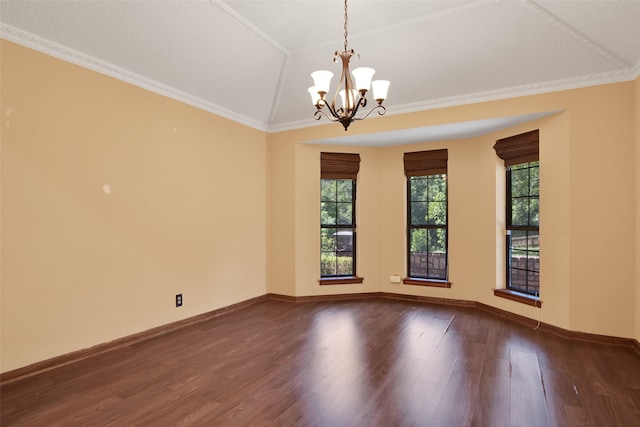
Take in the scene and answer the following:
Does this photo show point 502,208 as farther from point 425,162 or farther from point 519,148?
point 425,162

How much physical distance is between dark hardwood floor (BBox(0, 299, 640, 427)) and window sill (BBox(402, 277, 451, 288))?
108 cm

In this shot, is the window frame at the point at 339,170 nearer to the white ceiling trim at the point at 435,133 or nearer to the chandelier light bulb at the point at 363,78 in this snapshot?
the white ceiling trim at the point at 435,133

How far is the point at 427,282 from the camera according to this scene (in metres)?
5.18

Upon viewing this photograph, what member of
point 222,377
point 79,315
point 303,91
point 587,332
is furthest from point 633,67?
point 79,315

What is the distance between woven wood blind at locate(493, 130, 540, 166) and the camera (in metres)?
4.07

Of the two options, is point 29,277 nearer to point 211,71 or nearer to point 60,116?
point 60,116

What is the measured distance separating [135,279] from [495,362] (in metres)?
3.39

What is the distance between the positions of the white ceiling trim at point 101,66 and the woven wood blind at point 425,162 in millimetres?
2564

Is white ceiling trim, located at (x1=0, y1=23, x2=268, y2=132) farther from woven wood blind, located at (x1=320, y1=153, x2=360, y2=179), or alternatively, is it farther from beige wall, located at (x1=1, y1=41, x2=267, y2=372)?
woven wood blind, located at (x1=320, y1=153, x2=360, y2=179)

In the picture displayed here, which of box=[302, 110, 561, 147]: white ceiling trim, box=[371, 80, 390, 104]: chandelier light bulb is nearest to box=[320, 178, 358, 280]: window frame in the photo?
box=[302, 110, 561, 147]: white ceiling trim

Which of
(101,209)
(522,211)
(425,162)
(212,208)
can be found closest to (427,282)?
(522,211)

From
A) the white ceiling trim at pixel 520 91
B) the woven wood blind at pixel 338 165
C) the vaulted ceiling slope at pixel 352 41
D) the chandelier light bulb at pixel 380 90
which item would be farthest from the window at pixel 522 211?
the chandelier light bulb at pixel 380 90

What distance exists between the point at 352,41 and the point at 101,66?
2377 mm

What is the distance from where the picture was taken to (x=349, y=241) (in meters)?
5.51
